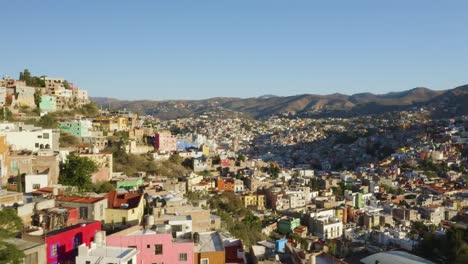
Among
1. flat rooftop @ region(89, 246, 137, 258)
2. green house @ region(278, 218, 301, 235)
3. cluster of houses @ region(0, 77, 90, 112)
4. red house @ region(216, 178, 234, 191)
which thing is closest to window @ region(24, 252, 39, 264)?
flat rooftop @ region(89, 246, 137, 258)

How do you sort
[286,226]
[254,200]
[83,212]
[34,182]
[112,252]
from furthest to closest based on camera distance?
[254,200] < [286,226] < [34,182] < [83,212] < [112,252]

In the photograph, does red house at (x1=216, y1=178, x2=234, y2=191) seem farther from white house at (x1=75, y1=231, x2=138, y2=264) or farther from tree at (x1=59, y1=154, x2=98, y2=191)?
white house at (x1=75, y1=231, x2=138, y2=264)

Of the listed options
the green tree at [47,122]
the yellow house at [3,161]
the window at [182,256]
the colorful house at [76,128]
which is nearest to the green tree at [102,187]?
the yellow house at [3,161]

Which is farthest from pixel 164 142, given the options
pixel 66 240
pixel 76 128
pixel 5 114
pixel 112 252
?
pixel 112 252

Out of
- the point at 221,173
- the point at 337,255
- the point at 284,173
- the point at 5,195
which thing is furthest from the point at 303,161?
the point at 5,195

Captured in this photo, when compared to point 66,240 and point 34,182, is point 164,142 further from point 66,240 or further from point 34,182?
point 66,240

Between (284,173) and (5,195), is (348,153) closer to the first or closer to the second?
(284,173)
